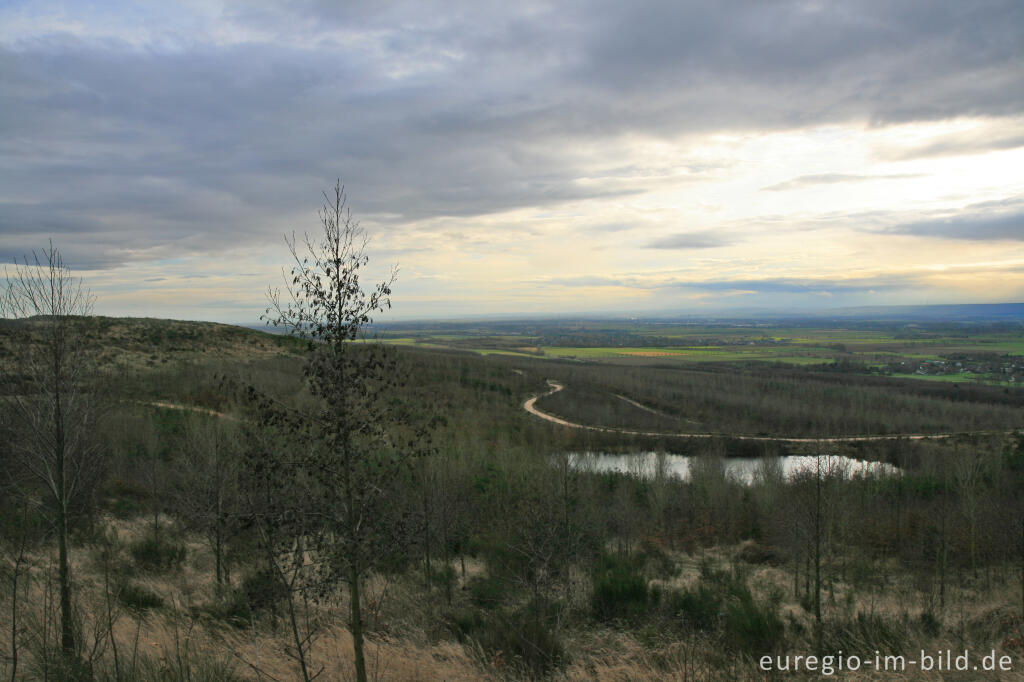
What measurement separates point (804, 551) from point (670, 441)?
38.6m

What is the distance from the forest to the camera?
598cm

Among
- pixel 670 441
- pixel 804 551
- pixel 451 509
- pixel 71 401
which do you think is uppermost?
pixel 71 401

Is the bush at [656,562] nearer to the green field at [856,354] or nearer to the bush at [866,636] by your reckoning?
the bush at [866,636]

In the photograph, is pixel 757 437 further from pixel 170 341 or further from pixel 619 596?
pixel 170 341

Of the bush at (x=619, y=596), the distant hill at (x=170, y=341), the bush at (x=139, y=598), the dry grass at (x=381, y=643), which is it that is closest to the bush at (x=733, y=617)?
the dry grass at (x=381, y=643)

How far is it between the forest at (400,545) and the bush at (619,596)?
6 centimetres

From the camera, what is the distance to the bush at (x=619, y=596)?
13.3 metres

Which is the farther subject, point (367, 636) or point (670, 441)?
point (670, 441)

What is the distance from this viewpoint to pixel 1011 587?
19.4m

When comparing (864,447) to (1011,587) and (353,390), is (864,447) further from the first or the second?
(353,390)

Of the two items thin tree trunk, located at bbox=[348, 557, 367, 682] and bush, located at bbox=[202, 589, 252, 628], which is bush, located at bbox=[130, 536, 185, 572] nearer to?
bush, located at bbox=[202, 589, 252, 628]

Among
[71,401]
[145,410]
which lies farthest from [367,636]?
[145,410]

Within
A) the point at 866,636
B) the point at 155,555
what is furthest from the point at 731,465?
the point at 155,555

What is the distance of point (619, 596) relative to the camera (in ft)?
45.6
